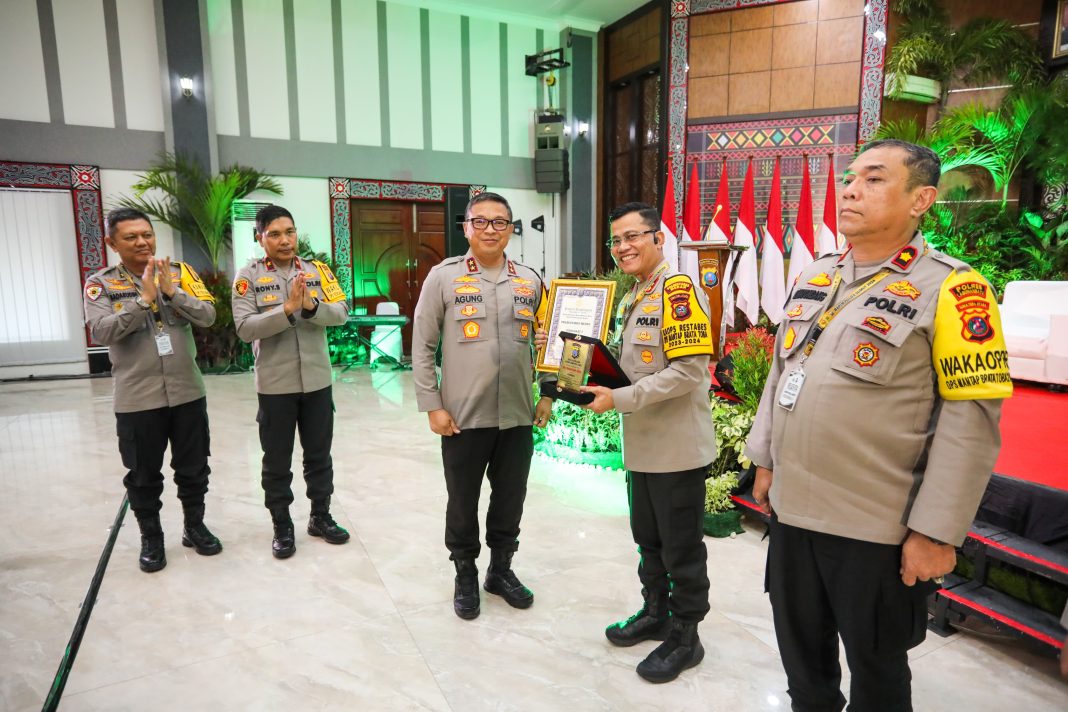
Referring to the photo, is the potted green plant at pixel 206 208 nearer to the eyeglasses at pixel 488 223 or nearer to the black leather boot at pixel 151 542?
the black leather boot at pixel 151 542

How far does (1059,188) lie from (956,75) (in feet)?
5.88

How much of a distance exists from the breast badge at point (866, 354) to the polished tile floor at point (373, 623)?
1.22m

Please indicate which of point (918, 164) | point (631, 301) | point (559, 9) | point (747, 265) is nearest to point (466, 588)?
point (631, 301)

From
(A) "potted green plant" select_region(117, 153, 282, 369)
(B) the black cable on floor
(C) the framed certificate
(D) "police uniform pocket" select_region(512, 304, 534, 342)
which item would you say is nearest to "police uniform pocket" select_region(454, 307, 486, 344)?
(D) "police uniform pocket" select_region(512, 304, 534, 342)

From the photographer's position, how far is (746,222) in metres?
6.12

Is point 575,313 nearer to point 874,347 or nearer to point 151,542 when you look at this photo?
point 874,347

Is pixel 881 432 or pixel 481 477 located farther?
pixel 481 477

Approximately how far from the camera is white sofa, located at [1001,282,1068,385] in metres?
4.77

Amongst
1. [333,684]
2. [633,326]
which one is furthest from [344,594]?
[633,326]

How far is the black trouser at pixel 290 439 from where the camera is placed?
2930mm

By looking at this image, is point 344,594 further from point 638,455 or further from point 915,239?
point 915,239

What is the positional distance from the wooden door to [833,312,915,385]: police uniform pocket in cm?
834

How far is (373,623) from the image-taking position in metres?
2.43

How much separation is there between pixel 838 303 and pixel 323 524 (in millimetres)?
2678
